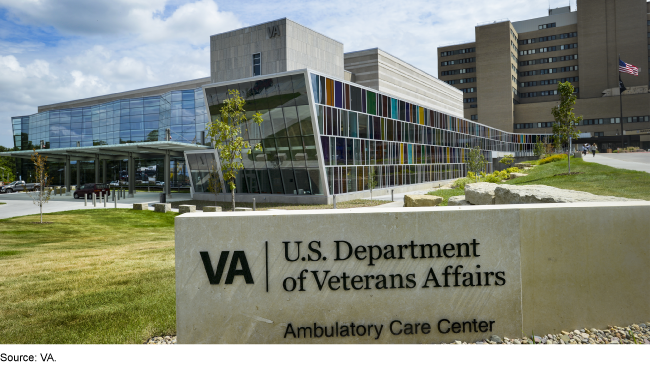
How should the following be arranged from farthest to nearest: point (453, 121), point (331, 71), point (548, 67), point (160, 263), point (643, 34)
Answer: point (548, 67) → point (643, 34) → point (453, 121) → point (331, 71) → point (160, 263)

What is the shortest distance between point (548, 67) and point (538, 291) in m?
121

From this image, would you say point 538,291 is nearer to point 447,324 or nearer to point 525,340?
point 525,340

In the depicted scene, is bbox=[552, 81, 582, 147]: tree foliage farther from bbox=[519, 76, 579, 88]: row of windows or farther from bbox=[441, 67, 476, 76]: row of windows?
bbox=[441, 67, 476, 76]: row of windows

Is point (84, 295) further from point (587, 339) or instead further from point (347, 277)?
point (587, 339)

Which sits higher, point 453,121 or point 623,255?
point 453,121

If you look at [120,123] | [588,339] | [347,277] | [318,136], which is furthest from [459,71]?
[347,277]

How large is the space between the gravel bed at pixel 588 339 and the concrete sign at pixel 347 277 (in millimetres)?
117

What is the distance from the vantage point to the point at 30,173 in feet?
202

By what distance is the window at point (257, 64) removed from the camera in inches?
1694

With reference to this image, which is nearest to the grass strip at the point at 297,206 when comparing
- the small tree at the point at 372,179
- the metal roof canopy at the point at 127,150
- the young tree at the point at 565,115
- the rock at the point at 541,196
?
the small tree at the point at 372,179

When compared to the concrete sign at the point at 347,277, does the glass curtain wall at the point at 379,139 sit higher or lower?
higher

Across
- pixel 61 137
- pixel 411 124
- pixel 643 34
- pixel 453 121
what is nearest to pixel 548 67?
pixel 643 34

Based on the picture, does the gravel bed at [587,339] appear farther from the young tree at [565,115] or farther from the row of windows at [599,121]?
the row of windows at [599,121]

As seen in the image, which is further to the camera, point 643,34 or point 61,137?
point 643,34
